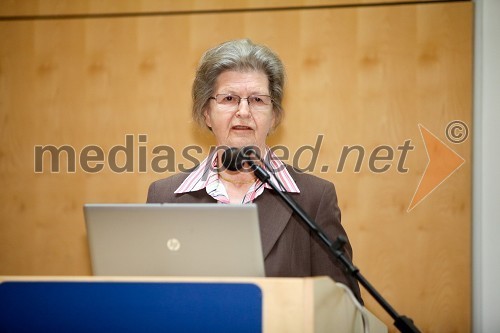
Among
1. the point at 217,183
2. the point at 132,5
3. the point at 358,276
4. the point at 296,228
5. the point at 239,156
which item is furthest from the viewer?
the point at 132,5

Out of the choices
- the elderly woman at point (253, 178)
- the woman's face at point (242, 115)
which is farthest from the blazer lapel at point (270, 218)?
the woman's face at point (242, 115)

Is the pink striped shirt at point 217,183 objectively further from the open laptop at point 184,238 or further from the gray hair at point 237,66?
the open laptop at point 184,238

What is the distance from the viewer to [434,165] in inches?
100

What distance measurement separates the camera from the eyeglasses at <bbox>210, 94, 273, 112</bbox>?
193cm

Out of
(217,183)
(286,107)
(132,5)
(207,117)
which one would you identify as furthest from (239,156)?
(132,5)

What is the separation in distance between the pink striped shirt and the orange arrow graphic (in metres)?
0.82

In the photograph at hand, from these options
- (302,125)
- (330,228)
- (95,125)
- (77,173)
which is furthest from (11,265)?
(330,228)

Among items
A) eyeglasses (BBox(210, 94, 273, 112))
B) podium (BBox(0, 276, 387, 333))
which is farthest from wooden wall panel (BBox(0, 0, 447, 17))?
podium (BBox(0, 276, 387, 333))

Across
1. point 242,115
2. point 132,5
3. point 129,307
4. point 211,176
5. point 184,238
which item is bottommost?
point 129,307

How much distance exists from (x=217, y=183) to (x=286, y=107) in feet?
2.57

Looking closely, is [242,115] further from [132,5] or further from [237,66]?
[132,5]

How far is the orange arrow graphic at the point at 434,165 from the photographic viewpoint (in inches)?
99.8

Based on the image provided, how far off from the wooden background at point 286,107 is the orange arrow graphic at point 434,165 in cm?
2

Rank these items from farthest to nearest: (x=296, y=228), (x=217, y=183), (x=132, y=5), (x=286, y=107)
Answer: (x=132, y=5)
(x=286, y=107)
(x=217, y=183)
(x=296, y=228)
